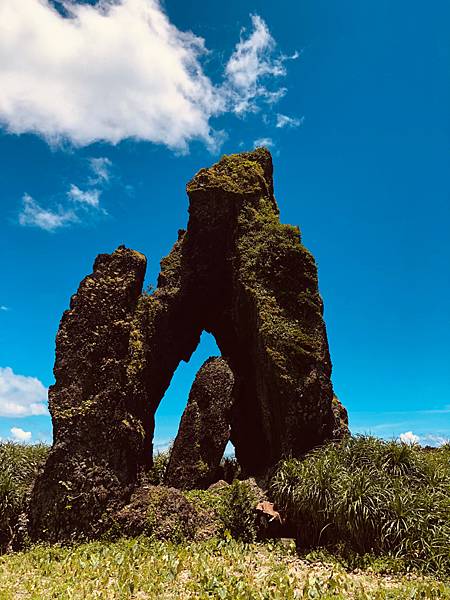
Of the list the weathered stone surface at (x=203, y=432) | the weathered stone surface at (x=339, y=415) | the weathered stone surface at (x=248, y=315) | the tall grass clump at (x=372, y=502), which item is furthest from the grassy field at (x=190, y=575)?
the weathered stone surface at (x=339, y=415)

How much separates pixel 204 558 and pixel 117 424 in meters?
4.43

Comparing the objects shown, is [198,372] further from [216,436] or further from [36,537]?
[36,537]

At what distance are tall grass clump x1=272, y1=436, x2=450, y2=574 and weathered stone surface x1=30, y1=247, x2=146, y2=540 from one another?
430 centimetres

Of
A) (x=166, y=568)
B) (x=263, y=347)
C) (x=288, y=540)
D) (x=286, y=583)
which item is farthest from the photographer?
(x=263, y=347)

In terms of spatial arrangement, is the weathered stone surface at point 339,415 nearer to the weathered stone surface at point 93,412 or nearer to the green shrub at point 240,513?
the green shrub at point 240,513

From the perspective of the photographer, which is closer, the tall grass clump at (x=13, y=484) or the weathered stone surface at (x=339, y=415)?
the tall grass clump at (x=13, y=484)

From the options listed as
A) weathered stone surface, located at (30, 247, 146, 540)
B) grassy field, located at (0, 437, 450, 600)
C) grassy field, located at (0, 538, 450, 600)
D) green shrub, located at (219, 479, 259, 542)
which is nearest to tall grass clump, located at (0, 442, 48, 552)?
grassy field, located at (0, 437, 450, 600)

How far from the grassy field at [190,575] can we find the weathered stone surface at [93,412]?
1.01 metres

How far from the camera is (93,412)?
12.6 meters

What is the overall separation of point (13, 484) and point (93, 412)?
268 centimetres

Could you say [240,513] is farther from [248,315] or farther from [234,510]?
[248,315]

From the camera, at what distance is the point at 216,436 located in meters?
14.4

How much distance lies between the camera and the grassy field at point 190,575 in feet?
26.3

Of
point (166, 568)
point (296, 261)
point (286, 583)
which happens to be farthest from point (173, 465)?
point (296, 261)
